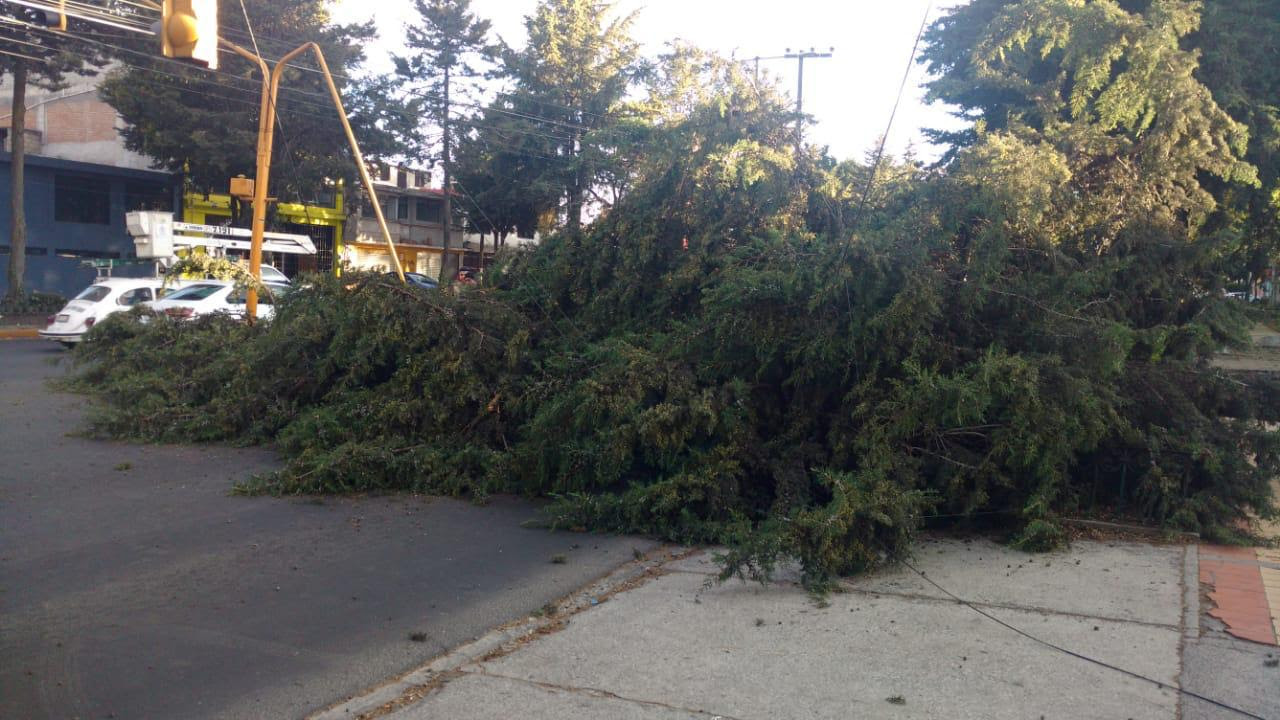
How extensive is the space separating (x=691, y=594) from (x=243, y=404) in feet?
22.8

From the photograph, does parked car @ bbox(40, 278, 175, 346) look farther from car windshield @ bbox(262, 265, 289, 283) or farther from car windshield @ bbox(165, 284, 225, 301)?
car windshield @ bbox(262, 265, 289, 283)

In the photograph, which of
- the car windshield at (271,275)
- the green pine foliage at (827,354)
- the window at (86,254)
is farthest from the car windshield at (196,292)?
the window at (86,254)

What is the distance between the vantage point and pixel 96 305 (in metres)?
19.9

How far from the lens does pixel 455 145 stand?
39.4m

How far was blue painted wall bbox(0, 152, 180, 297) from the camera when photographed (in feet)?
122

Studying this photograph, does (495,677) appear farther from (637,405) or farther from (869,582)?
(637,405)

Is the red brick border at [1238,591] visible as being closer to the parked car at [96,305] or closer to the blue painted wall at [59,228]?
the parked car at [96,305]

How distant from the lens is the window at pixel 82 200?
38812 mm

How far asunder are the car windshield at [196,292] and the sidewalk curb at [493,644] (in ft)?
53.6

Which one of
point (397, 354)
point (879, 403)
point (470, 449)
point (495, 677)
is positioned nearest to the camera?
point (495, 677)

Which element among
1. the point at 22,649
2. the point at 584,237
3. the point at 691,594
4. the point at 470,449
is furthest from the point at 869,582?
the point at 584,237

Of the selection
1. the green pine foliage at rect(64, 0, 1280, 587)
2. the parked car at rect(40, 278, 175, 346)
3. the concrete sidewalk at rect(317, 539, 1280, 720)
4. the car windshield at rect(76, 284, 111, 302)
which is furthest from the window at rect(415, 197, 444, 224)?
the concrete sidewalk at rect(317, 539, 1280, 720)

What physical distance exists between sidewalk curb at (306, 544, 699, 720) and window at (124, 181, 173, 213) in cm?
3913

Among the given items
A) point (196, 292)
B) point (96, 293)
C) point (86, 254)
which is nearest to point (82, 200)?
point (86, 254)
